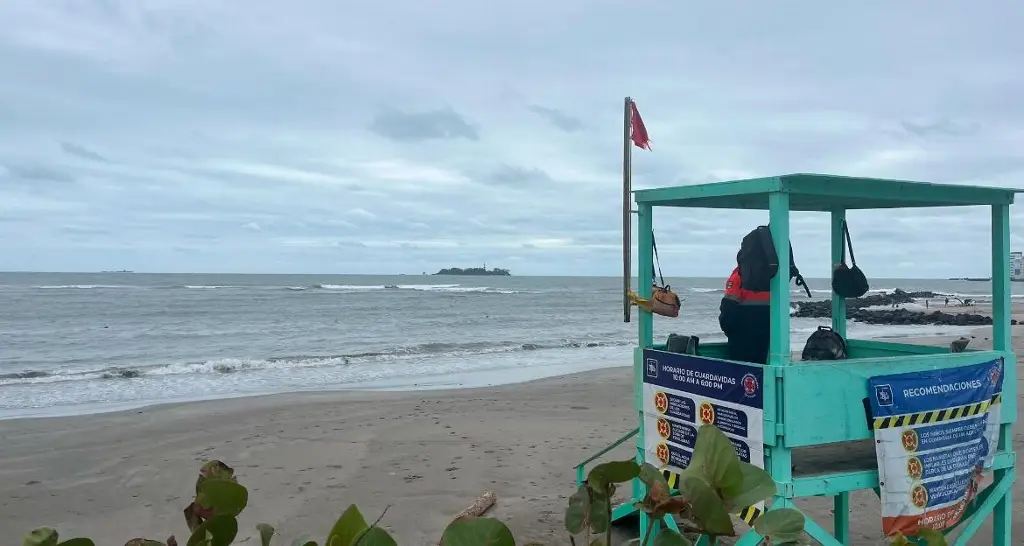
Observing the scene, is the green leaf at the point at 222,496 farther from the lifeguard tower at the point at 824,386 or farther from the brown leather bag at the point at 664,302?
the brown leather bag at the point at 664,302

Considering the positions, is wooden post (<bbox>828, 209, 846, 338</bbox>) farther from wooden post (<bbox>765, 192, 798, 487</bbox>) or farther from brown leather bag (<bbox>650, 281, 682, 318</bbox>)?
wooden post (<bbox>765, 192, 798, 487</bbox>)

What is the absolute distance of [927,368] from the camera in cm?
465

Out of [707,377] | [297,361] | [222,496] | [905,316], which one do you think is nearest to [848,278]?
[707,377]

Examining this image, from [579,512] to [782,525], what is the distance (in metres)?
0.37

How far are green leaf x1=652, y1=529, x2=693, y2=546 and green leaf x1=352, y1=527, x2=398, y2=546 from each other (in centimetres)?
44

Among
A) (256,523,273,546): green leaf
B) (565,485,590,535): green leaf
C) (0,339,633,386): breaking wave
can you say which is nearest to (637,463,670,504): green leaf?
(565,485,590,535): green leaf

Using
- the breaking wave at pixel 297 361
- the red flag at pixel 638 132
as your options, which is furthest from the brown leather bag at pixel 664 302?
the breaking wave at pixel 297 361

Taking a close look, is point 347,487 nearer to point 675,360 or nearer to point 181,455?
point 181,455

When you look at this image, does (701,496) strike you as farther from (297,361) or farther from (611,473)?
(297,361)

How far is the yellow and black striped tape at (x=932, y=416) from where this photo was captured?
4422 millimetres

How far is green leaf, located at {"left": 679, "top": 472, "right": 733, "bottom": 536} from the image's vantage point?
1246mm

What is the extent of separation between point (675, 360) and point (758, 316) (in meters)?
0.72

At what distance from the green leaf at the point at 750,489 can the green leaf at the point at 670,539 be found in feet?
0.30

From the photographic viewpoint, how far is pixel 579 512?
1.45 metres
